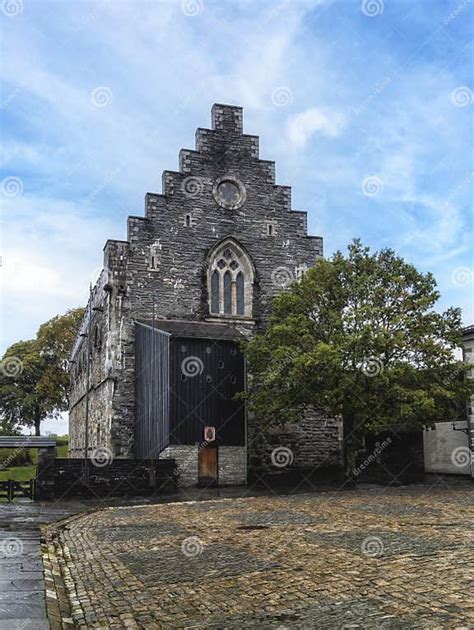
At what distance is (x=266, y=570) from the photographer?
9078 mm

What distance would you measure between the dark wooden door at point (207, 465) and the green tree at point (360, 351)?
249cm

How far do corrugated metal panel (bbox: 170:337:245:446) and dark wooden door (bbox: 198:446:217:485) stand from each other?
0.54m

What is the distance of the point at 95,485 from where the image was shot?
2188cm

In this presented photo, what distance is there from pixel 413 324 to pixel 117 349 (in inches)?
468

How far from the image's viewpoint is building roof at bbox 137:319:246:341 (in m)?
25.9

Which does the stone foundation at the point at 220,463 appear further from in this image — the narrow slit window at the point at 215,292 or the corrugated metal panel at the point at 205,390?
the narrow slit window at the point at 215,292

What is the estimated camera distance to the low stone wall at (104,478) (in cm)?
2138

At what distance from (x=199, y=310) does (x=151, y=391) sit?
498 cm

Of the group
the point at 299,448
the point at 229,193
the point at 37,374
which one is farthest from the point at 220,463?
the point at 37,374

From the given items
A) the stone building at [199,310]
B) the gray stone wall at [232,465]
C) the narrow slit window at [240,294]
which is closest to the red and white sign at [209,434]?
the stone building at [199,310]

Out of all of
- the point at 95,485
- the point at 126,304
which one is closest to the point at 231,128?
the point at 126,304

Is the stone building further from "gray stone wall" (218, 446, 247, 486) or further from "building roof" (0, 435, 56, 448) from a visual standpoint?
"building roof" (0, 435, 56, 448)

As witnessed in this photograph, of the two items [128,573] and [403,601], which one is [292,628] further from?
[128,573]

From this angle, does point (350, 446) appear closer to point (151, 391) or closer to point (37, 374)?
point (151, 391)
